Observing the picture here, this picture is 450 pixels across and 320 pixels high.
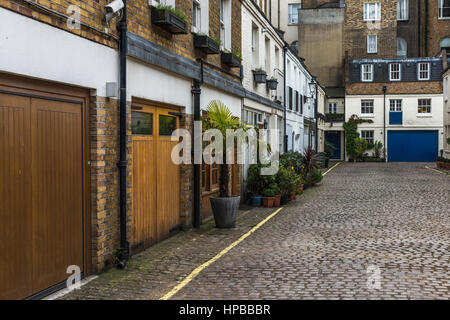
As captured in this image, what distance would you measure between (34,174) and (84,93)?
4.94 feet

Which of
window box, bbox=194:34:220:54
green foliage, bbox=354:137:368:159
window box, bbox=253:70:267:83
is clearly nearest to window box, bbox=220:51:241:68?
Result: window box, bbox=194:34:220:54

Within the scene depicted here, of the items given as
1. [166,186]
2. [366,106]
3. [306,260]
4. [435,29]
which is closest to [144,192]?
[166,186]

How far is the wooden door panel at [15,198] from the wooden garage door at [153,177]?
2.66m

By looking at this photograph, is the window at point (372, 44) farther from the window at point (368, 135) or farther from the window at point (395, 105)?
the window at point (368, 135)

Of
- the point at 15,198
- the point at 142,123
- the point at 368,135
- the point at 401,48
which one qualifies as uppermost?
the point at 401,48

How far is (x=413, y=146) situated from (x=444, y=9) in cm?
1477

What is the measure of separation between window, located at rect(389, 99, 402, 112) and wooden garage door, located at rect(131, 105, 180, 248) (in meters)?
38.0

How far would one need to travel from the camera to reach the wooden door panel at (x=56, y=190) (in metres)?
5.59

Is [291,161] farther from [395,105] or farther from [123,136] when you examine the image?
[395,105]

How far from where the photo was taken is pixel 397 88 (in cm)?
4447

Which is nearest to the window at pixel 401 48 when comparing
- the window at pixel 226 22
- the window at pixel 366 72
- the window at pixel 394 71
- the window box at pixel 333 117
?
the window at pixel 394 71

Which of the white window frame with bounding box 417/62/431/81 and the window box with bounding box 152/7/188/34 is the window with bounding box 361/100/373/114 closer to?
the white window frame with bounding box 417/62/431/81

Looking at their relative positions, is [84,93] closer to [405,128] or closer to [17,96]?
[17,96]

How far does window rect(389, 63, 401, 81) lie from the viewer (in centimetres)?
4456
